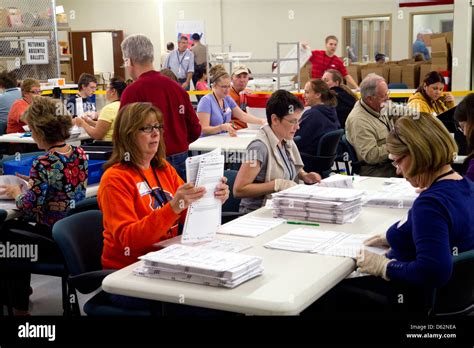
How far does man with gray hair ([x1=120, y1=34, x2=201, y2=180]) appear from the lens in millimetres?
4527

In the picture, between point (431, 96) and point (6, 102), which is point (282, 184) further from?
point (6, 102)

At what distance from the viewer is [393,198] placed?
11.4 feet

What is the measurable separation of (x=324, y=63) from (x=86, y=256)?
25.9 feet

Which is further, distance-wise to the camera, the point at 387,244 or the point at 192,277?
the point at 387,244

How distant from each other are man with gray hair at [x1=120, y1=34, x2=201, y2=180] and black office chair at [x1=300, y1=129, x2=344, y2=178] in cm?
134

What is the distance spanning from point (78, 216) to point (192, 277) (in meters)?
0.94

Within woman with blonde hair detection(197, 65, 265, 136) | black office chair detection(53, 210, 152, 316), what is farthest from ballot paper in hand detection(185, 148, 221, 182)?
woman with blonde hair detection(197, 65, 265, 136)

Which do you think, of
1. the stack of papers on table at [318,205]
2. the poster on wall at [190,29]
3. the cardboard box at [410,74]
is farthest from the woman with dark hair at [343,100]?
the poster on wall at [190,29]

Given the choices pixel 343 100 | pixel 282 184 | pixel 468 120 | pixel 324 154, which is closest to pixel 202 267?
pixel 282 184

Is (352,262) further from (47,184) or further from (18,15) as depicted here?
(18,15)

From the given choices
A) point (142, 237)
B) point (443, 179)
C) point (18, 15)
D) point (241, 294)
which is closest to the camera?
point (241, 294)

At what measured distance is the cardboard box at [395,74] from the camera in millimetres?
11734

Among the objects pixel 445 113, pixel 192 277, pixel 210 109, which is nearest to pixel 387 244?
pixel 192 277

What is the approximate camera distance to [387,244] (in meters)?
2.70
